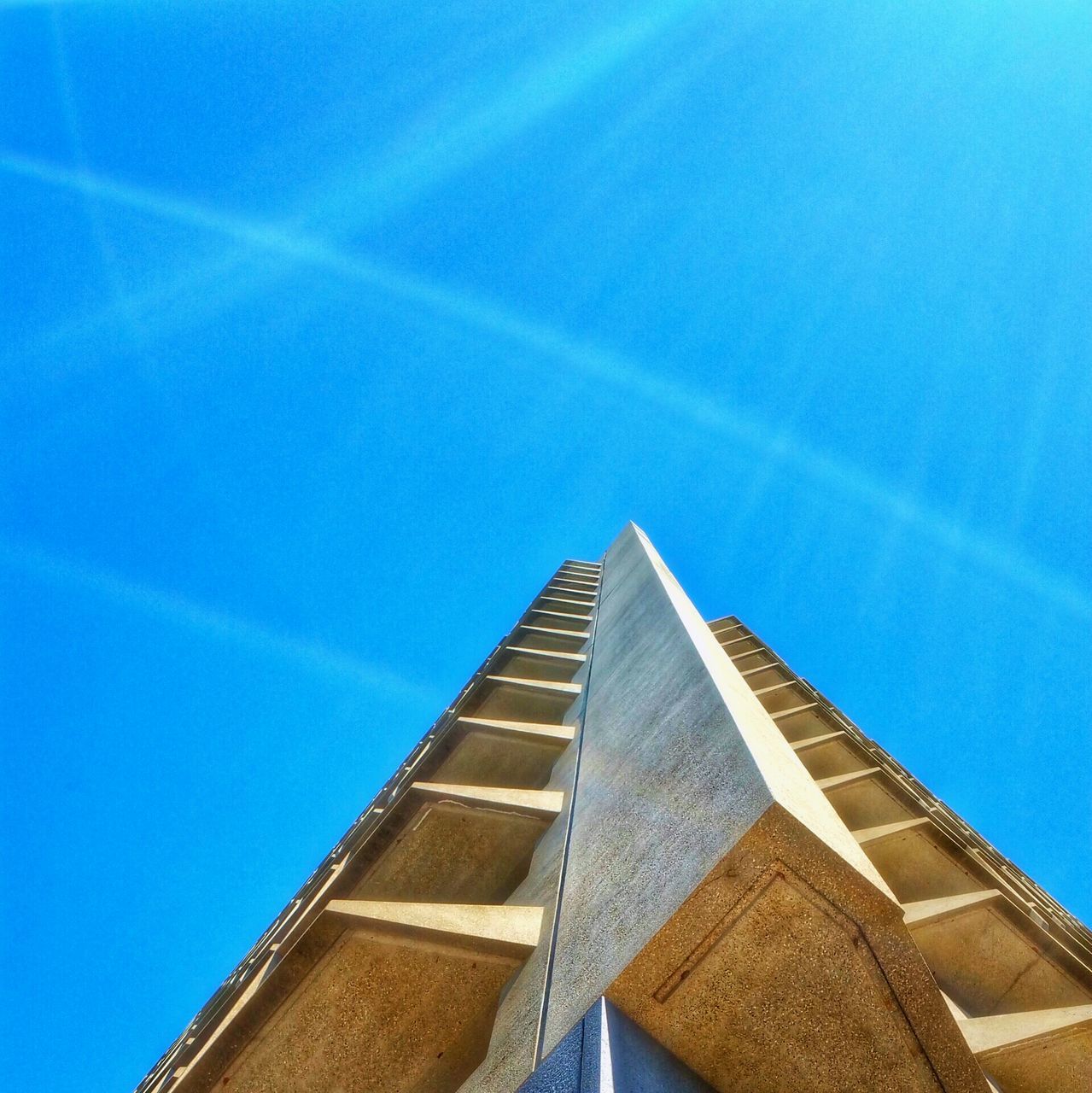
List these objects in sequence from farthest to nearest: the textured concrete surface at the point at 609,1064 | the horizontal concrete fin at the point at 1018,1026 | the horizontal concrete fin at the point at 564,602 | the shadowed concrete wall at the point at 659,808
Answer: the horizontal concrete fin at the point at 564,602 → the horizontal concrete fin at the point at 1018,1026 → the shadowed concrete wall at the point at 659,808 → the textured concrete surface at the point at 609,1064

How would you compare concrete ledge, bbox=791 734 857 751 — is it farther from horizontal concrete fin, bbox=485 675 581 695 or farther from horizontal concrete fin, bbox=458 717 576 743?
horizontal concrete fin, bbox=458 717 576 743

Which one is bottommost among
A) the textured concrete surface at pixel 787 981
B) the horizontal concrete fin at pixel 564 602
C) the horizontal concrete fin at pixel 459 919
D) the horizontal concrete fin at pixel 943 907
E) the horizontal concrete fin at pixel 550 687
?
the textured concrete surface at pixel 787 981

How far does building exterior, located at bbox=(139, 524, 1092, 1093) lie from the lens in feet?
8.39

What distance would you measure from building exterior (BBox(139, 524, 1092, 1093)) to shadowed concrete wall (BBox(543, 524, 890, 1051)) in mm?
17

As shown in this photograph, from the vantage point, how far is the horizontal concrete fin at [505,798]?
5129 mm

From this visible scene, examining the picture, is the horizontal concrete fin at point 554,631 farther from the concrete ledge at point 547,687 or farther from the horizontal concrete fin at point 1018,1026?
the horizontal concrete fin at point 1018,1026

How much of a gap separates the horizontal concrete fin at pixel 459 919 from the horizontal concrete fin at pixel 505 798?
3.74ft

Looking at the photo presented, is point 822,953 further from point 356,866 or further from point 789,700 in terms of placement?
point 789,700

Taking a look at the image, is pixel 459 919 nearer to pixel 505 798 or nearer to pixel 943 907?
pixel 505 798

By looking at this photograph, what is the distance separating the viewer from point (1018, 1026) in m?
4.07

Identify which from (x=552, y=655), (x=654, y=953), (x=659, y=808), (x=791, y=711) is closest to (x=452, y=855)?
(x=659, y=808)

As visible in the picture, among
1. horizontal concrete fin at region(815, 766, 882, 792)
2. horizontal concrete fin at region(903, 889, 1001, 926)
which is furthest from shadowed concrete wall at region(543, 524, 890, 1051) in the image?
horizontal concrete fin at region(815, 766, 882, 792)

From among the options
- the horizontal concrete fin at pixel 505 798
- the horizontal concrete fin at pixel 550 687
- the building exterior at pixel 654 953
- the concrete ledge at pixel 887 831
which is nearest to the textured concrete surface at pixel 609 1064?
the building exterior at pixel 654 953

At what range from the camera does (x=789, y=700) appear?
1266 cm
